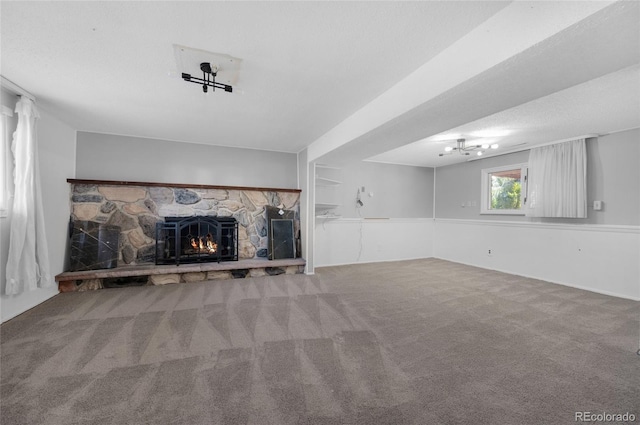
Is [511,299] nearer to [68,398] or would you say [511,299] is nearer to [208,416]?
[208,416]

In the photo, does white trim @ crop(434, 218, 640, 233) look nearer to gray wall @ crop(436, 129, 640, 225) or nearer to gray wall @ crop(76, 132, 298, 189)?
gray wall @ crop(436, 129, 640, 225)

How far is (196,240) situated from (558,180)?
19.9ft

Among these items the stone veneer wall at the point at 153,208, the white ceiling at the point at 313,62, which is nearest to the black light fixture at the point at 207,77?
the white ceiling at the point at 313,62

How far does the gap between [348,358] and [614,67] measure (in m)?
2.58

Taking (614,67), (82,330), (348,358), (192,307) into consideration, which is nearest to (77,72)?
(82,330)

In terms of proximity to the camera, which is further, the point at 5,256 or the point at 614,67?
the point at 5,256

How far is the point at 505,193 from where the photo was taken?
5.30 m

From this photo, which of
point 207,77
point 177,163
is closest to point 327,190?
point 177,163

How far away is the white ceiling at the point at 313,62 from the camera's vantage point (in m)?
1.52

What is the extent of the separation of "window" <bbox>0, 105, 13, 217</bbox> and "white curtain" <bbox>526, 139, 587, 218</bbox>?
717 centimetres

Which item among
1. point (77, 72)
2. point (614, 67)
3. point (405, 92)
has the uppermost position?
point (77, 72)

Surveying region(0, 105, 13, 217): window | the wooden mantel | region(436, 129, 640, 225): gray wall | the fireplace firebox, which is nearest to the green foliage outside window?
region(436, 129, 640, 225): gray wall

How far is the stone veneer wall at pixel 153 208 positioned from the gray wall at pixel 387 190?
5.27 ft

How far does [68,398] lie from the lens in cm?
155
